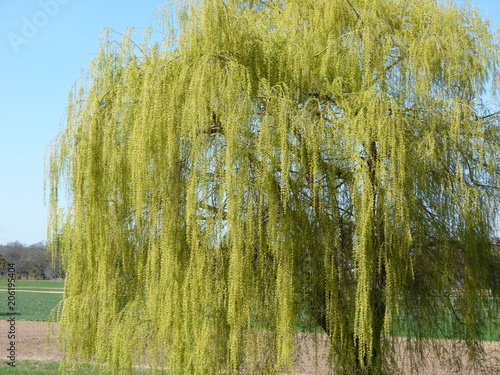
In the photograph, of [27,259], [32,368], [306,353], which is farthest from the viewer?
[27,259]

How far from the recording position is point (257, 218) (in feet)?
18.3

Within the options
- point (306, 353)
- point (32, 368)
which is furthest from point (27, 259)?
point (306, 353)

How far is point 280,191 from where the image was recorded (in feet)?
18.6

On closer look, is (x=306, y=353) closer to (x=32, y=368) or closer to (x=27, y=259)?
(x=32, y=368)

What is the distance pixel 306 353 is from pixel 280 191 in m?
2.05

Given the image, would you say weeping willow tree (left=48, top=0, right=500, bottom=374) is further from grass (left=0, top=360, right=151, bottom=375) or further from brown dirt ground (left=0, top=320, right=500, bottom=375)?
grass (left=0, top=360, right=151, bottom=375)

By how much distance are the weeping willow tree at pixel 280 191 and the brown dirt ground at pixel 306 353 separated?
1.36ft

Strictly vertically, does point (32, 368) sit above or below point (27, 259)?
below

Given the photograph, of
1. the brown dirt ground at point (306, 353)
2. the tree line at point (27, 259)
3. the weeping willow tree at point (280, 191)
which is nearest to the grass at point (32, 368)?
the brown dirt ground at point (306, 353)

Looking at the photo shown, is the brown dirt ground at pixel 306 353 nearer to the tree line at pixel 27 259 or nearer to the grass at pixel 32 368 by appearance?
the grass at pixel 32 368

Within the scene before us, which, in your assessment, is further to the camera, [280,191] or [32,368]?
[32,368]

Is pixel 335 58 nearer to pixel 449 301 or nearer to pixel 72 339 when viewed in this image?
pixel 449 301

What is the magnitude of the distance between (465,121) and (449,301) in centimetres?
207

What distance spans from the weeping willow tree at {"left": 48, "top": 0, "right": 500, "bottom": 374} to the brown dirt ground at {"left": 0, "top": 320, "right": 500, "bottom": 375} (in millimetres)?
416
